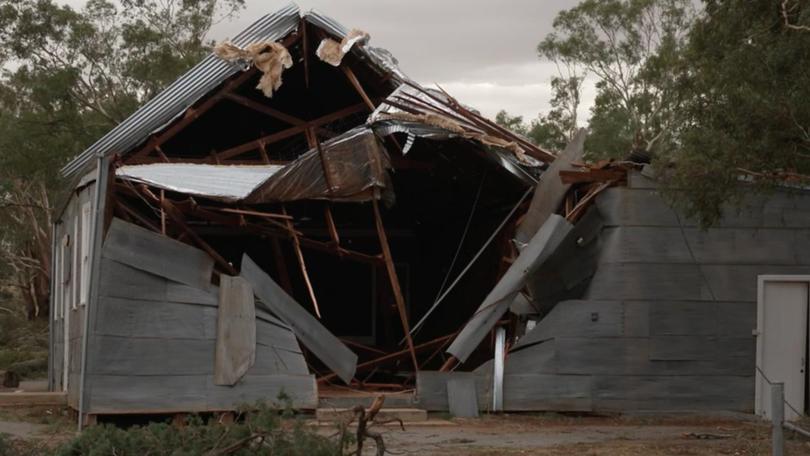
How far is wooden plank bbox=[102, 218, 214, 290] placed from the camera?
15.5m

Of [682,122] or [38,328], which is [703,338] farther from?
[38,328]

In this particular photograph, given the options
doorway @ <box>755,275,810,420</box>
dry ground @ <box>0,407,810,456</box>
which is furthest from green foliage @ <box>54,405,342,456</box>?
doorway @ <box>755,275,810,420</box>

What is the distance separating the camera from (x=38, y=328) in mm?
44219

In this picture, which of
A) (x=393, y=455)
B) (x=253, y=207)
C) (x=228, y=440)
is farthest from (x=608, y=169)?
(x=228, y=440)

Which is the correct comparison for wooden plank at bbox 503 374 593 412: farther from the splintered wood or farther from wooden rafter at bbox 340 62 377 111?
wooden rafter at bbox 340 62 377 111

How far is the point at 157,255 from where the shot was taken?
1575 cm

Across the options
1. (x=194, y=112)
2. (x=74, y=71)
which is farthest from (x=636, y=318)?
(x=74, y=71)

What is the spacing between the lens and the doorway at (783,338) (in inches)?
644

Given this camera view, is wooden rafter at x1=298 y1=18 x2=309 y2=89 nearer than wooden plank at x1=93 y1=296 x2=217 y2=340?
No

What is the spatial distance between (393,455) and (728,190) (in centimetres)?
506

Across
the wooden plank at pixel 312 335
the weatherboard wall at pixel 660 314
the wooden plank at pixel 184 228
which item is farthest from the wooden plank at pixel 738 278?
the wooden plank at pixel 184 228

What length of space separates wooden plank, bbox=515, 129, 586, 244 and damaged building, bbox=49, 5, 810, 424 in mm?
30

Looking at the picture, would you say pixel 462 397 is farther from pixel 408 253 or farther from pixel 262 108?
pixel 408 253

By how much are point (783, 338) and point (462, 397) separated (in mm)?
4367
